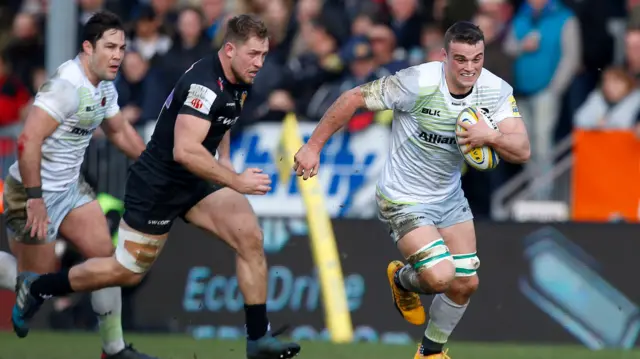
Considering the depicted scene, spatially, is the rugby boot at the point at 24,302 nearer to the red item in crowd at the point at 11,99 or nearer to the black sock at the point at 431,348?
the black sock at the point at 431,348

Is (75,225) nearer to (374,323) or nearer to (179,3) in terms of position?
(374,323)

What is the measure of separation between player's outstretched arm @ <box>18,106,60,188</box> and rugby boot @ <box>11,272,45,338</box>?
79cm

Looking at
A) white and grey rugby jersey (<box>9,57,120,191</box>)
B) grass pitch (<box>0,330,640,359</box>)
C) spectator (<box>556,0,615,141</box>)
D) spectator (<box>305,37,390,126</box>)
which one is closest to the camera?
white and grey rugby jersey (<box>9,57,120,191</box>)

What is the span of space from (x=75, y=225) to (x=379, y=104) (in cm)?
269

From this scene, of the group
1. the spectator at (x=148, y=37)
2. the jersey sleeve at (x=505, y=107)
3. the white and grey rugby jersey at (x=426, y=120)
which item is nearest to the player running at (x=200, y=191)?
the white and grey rugby jersey at (x=426, y=120)

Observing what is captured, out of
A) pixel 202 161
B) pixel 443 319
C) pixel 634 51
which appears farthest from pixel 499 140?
A: pixel 634 51

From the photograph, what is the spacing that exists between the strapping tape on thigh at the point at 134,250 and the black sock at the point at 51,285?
45 cm

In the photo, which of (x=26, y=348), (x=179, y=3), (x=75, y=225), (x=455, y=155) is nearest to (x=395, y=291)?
(x=455, y=155)

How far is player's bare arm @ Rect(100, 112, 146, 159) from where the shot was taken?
1045 centimetres

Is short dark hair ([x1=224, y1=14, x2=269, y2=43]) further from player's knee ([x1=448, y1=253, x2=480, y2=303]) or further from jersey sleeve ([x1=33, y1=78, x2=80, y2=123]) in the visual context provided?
player's knee ([x1=448, y1=253, x2=480, y2=303])

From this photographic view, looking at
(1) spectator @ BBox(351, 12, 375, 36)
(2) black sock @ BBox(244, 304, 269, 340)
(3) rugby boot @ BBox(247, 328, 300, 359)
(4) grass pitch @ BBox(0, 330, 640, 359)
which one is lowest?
(4) grass pitch @ BBox(0, 330, 640, 359)

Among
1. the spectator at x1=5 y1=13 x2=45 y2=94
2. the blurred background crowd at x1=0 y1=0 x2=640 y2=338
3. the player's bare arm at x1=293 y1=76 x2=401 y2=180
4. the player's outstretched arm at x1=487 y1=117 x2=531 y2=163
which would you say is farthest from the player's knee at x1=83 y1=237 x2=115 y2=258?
the spectator at x1=5 y1=13 x2=45 y2=94

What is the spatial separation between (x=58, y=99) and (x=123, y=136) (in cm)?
77

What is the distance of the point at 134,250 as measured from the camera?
992 cm
